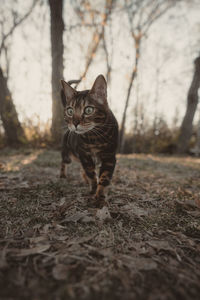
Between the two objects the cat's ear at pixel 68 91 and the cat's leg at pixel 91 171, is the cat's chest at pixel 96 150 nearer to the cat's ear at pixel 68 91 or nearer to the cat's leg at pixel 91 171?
the cat's leg at pixel 91 171

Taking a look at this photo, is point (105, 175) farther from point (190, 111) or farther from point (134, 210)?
point (190, 111)

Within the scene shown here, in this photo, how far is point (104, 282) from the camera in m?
0.98

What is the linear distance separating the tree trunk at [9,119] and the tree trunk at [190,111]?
972cm

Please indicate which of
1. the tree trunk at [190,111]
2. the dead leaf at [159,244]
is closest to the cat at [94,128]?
the dead leaf at [159,244]

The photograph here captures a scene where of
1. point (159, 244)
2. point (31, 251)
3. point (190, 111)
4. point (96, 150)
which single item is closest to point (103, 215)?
point (159, 244)

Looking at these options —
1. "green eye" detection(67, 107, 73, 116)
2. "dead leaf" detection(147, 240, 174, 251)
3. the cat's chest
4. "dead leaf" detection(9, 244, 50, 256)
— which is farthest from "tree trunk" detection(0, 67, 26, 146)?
"dead leaf" detection(147, 240, 174, 251)

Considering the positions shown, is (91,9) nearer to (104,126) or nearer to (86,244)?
(104,126)

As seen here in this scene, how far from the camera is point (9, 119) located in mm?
8352

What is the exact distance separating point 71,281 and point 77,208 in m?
1.07

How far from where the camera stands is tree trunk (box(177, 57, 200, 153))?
33.9ft

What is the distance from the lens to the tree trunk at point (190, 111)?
406 inches

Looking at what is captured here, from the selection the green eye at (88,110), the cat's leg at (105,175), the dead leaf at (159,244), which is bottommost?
the dead leaf at (159,244)

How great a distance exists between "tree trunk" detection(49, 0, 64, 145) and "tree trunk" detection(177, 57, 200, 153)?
26.0 feet

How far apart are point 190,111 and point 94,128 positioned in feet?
33.8
